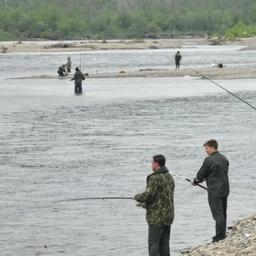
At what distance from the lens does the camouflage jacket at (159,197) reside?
12547 millimetres

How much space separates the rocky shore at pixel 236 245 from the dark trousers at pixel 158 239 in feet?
2.36

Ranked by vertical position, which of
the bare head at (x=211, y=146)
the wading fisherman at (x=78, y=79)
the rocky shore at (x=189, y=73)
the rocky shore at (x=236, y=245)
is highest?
the bare head at (x=211, y=146)

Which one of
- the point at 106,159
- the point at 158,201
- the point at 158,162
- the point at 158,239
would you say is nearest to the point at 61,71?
the point at 106,159

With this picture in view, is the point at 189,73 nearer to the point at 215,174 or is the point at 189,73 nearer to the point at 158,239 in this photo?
the point at 215,174

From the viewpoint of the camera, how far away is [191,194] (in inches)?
803

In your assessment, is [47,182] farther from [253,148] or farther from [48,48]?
[48,48]

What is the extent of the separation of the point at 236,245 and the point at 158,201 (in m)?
1.43

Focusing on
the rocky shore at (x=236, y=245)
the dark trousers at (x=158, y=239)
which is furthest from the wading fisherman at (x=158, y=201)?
the rocky shore at (x=236, y=245)

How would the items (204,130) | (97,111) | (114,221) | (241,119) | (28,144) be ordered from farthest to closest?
1. (97,111)
2. (241,119)
3. (204,130)
4. (28,144)
5. (114,221)

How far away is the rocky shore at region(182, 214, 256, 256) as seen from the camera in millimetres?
12922

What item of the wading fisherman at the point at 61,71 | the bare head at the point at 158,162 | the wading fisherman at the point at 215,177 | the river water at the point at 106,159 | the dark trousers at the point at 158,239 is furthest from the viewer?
the wading fisherman at the point at 61,71

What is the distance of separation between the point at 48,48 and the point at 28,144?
329ft

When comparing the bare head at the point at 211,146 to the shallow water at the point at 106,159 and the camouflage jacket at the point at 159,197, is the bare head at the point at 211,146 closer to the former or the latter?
the camouflage jacket at the point at 159,197

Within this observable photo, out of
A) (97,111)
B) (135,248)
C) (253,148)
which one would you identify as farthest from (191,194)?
(97,111)
